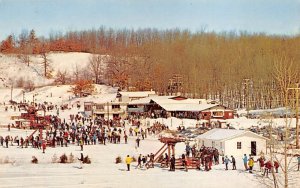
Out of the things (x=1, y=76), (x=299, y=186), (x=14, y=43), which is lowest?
(x=299, y=186)

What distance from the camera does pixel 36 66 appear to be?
124750 mm

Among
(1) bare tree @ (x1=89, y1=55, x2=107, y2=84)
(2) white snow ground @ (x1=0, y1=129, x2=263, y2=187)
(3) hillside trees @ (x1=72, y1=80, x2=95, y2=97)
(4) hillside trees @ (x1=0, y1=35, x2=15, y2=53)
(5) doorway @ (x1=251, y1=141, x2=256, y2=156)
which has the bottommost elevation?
(2) white snow ground @ (x1=0, y1=129, x2=263, y2=187)

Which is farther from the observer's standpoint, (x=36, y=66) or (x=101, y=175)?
(x=36, y=66)

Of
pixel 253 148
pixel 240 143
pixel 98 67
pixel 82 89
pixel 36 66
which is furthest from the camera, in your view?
pixel 36 66

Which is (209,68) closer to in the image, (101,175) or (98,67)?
A: (98,67)

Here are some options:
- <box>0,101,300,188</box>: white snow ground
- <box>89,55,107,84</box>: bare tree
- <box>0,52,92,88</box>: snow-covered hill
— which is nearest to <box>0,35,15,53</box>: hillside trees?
<box>0,52,92,88</box>: snow-covered hill

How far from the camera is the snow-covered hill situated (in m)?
116

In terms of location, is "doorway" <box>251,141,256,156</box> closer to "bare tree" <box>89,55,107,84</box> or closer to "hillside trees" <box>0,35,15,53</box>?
"bare tree" <box>89,55,107,84</box>

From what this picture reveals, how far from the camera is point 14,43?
464ft

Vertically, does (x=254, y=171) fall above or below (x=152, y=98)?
below

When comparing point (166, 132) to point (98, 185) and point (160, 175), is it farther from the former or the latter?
point (98, 185)

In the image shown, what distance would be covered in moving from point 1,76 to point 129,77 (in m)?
35.1

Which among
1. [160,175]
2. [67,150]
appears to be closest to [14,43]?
[67,150]

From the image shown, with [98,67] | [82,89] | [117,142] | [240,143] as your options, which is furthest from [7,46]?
[240,143]
